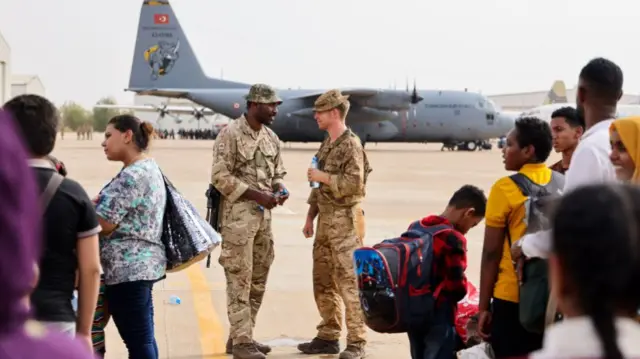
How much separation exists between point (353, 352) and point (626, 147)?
321 centimetres

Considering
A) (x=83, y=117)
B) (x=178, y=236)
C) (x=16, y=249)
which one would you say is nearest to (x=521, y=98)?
(x=83, y=117)

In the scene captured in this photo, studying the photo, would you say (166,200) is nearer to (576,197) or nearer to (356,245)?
(356,245)

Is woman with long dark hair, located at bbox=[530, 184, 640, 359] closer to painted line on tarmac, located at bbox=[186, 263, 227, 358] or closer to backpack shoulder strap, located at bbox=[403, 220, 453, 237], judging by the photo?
backpack shoulder strap, located at bbox=[403, 220, 453, 237]

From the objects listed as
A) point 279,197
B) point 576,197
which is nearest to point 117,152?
point 279,197

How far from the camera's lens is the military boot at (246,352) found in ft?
19.1

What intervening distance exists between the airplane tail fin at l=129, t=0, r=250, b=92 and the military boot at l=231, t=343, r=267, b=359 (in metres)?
43.4

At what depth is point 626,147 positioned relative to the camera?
313 cm

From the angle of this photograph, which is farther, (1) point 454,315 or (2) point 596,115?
(1) point 454,315

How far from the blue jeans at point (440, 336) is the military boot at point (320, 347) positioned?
200 cm

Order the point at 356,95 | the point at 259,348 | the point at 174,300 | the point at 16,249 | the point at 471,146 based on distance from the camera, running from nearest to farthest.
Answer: the point at 16,249, the point at 259,348, the point at 174,300, the point at 356,95, the point at 471,146

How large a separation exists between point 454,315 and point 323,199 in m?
1.99

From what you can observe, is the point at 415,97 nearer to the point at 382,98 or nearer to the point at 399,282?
the point at 382,98

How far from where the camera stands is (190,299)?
26.1 feet

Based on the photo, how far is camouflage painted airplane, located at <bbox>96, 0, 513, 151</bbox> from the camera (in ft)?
146
